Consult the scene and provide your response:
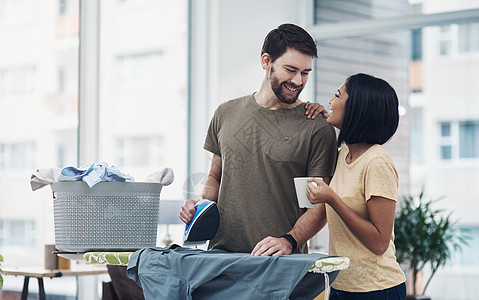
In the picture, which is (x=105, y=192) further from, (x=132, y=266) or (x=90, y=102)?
(x=90, y=102)

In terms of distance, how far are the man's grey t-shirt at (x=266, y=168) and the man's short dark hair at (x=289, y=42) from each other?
7.8 inches

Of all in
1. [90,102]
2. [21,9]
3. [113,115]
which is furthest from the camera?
[113,115]

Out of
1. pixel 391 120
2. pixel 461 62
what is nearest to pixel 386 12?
pixel 461 62

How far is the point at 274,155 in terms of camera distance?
7.38 feet

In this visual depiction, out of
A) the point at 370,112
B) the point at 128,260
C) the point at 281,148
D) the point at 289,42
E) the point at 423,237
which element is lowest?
the point at 423,237

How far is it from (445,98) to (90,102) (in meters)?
2.87

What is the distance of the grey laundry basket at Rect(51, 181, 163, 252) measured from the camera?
2186 millimetres

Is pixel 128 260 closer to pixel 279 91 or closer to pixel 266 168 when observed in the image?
pixel 266 168

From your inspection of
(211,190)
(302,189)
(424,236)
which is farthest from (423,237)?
(302,189)

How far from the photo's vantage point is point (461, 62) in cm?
550

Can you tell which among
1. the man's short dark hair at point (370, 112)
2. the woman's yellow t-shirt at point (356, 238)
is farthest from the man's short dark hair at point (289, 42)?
the woman's yellow t-shirt at point (356, 238)

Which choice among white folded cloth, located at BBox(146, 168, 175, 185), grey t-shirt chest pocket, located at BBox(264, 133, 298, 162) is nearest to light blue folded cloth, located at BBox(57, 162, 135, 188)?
white folded cloth, located at BBox(146, 168, 175, 185)

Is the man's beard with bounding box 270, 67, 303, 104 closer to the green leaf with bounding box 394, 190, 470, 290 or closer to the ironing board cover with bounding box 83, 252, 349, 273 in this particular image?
the ironing board cover with bounding box 83, 252, 349, 273

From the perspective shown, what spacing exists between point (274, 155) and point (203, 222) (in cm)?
33
